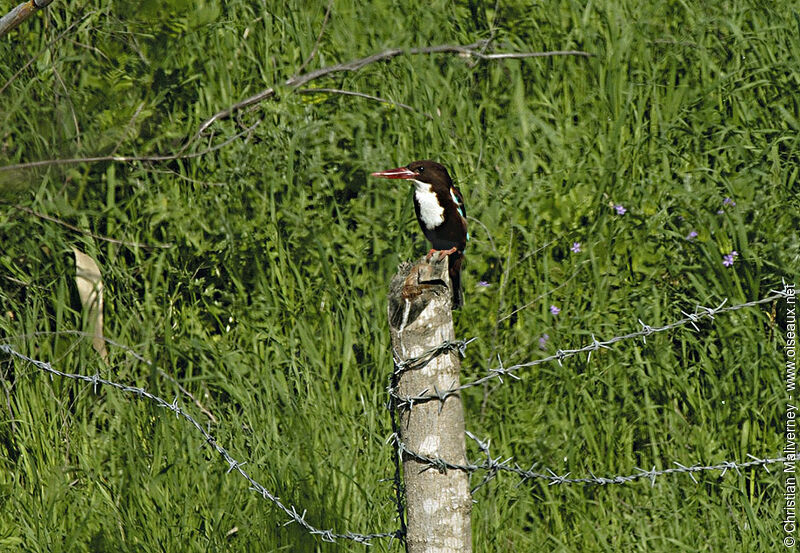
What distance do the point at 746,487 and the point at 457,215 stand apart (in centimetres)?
145

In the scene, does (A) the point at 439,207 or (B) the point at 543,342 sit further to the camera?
(B) the point at 543,342

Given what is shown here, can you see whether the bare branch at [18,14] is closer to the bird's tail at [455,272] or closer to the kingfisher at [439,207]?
the kingfisher at [439,207]

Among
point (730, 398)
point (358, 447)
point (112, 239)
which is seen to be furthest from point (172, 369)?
point (730, 398)

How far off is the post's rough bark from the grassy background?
822mm

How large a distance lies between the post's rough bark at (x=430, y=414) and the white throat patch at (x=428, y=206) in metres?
1.08

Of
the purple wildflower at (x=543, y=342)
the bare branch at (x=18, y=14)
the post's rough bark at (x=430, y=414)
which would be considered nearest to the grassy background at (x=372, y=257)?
the purple wildflower at (x=543, y=342)

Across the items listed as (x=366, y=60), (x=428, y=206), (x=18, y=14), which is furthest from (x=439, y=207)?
(x=18, y=14)

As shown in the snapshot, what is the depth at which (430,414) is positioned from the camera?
204cm

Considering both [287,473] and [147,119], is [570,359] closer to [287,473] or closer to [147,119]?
[287,473]

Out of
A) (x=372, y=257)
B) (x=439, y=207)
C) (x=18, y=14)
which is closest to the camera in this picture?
(x=18, y=14)

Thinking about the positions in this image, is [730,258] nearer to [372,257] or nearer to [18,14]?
[372,257]

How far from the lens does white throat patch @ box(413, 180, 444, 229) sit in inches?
124

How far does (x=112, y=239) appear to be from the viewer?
13.1 feet

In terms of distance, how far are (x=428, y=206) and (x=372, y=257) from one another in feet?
2.50
